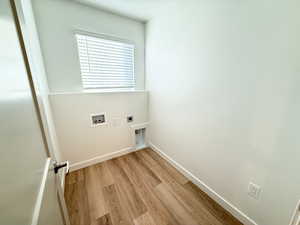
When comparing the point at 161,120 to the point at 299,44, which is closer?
the point at 299,44

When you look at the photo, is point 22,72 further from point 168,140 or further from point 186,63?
point 168,140

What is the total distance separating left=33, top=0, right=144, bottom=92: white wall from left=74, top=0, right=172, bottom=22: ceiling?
0.10 meters

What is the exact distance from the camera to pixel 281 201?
3.26 ft

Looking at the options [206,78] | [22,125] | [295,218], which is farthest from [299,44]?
[22,125]

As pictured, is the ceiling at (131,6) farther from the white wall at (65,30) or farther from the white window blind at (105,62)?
the white window blind at (105,62)

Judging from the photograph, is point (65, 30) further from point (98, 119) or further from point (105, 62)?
point (98, 119)

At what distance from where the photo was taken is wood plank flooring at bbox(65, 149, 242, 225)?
1271 millimetres

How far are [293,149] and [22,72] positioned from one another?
1.70 m

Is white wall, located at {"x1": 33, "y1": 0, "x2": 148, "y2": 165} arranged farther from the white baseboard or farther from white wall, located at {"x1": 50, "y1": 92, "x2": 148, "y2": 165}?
the white baseboard

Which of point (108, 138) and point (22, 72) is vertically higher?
→ point (22, 72)

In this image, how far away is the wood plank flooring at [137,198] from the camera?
1271 mm

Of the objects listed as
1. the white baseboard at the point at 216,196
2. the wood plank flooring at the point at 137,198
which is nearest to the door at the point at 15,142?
the wood plank flooring at the point at 137,198

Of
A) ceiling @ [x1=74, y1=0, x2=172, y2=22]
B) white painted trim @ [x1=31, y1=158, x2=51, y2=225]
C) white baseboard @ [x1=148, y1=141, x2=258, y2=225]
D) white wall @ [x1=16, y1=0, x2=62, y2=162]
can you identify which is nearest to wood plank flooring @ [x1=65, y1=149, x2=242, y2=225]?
white baseboard @ [x1=148, y1=141, x2=258, y2=225]

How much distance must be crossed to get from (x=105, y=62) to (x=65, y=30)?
625 millimetres
